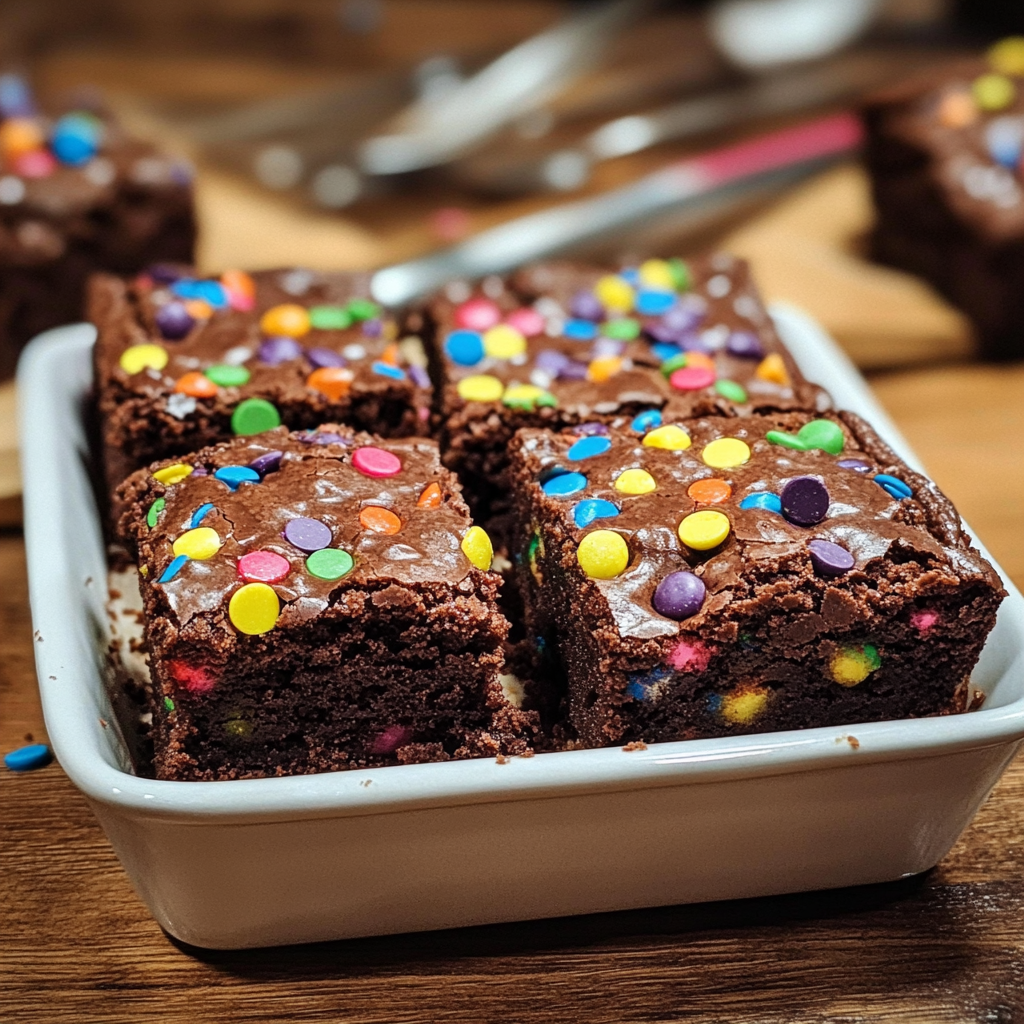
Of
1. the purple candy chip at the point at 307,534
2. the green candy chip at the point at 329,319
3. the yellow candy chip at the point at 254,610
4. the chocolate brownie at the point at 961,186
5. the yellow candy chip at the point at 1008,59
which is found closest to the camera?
the yellow candy chip at the point at 254,610

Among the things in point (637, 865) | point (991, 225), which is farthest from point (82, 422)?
point (991, 225)

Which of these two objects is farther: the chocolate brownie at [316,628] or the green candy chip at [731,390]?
the green candy chip at [731,390]

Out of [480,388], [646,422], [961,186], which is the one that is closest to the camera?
[646,422]

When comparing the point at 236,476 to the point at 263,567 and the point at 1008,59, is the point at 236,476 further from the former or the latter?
the point at 1008,59

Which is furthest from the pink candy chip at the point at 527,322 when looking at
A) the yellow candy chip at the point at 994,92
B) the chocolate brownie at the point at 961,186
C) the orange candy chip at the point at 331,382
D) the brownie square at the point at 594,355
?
the yellow candy chip at the point at 994,92

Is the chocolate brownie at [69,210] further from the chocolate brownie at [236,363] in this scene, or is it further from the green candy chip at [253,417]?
the green candy chip at [253,417]

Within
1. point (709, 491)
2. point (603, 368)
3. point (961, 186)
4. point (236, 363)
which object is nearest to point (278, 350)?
point (236, 363)

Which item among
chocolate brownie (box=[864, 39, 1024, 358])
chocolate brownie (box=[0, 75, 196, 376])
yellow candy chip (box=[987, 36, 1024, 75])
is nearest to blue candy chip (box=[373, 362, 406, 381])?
chocolate brownie (box=[0, 75, 196, 376])

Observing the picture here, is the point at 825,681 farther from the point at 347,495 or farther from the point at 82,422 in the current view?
the point at 82,422
